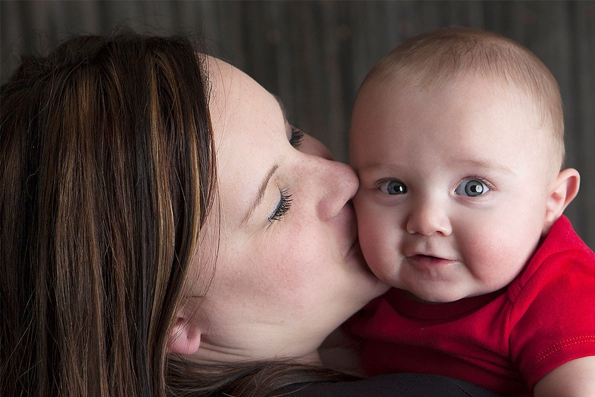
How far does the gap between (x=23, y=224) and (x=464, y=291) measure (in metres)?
0.87

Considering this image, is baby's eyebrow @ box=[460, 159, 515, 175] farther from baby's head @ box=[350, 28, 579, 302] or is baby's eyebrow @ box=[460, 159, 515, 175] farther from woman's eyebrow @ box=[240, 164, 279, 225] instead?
woman's eyebrow @ box=[240, 164, 279, 225]

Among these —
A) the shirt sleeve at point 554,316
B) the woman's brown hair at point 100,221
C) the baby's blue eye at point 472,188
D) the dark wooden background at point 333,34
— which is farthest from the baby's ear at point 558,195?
the dark wooden background at point 333,34

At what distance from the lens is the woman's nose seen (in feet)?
3.79

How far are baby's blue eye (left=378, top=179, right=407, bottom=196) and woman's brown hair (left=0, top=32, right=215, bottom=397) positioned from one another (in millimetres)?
379

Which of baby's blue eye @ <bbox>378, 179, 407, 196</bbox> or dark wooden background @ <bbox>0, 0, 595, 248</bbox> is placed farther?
dark wooden background @ <bbox>0, 0, 595, 248</bbox>

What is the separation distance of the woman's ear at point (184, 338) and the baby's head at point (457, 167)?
40 centimetres

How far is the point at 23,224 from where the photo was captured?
1134 millimetres

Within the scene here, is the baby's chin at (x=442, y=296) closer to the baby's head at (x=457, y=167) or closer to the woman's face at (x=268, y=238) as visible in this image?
the baby's head at (x=457, y=167)

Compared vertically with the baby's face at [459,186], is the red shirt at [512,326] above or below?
below

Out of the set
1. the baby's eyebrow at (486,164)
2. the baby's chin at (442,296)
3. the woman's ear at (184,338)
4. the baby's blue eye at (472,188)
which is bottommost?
the woman's ear at (184,338)

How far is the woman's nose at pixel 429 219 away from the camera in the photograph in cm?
116

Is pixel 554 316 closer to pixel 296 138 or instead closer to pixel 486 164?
pixel 486 164

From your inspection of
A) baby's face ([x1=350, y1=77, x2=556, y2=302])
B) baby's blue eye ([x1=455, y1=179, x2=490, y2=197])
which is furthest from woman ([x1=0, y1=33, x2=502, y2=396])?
baby's blue eye ([x1=455, y1=179, x2=490, y2=197])

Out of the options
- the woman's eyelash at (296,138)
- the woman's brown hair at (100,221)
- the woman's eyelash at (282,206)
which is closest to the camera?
the woman's brown hair at (100,221)
